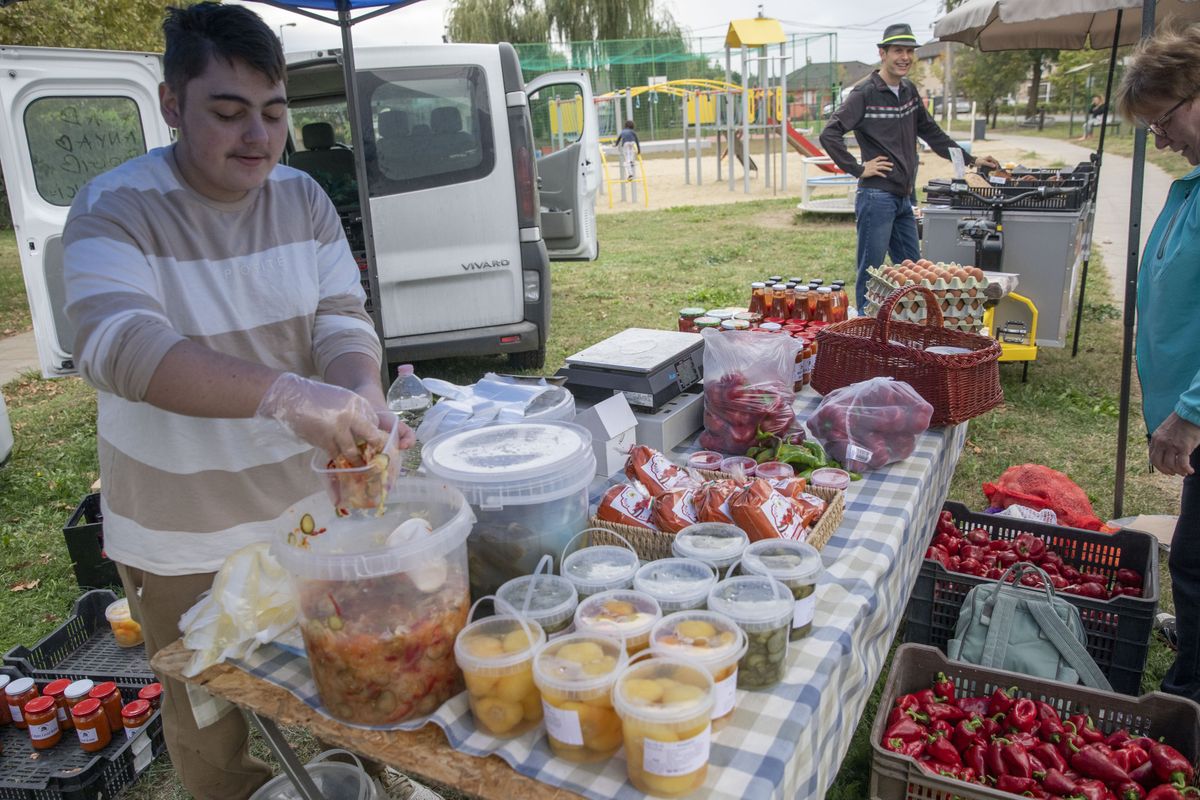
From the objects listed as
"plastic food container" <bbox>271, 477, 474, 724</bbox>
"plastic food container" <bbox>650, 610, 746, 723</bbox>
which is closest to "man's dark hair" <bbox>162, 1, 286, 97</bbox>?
"plastic food container" <bbox>271, 477, 474, 724</bbox>

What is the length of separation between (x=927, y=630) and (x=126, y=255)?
2725 mm

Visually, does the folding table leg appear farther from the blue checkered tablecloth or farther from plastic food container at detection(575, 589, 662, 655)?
plastic food container at detection(575, 589, 662, 655)

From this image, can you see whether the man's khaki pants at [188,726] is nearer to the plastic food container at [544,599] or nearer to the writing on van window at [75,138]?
the plastic food container at [544,599]

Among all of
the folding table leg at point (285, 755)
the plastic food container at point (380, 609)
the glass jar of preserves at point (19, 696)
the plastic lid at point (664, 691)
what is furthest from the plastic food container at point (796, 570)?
the glass jar of preserves at point (19, 696)

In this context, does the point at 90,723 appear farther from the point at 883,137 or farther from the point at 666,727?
the point at 883,137

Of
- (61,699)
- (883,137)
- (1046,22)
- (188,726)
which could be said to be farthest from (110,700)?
(1046,22)

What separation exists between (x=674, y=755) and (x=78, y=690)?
2.47m

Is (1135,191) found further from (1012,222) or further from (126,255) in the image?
(126,255)

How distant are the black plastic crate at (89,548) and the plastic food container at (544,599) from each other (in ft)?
9.53

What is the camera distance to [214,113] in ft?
5.49

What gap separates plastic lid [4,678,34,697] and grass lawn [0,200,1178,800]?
1.74ft

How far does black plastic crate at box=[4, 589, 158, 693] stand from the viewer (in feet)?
10.0

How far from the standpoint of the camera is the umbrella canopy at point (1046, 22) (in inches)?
197

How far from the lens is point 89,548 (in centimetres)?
375
